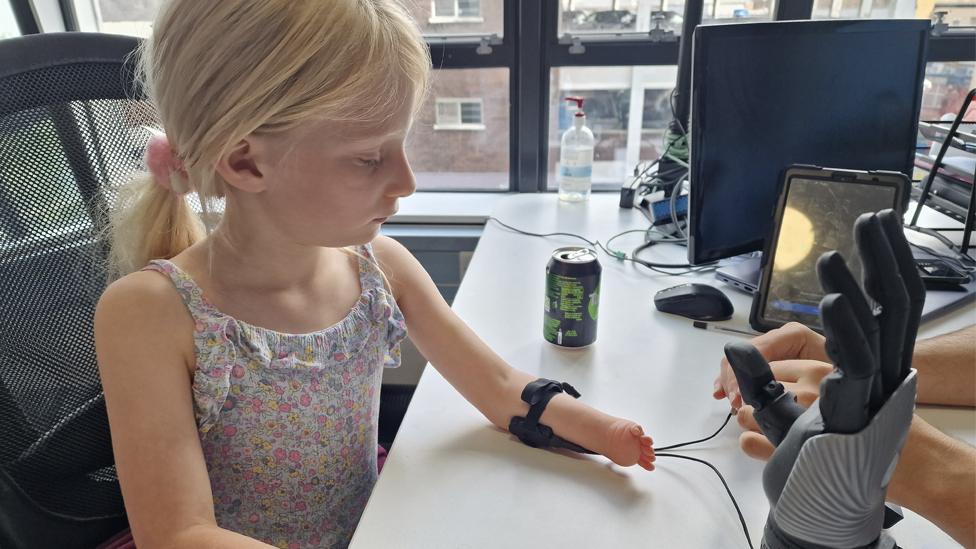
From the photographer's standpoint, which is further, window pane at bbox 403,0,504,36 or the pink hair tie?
window pane at bbox 403,0,504,36

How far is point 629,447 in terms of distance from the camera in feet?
2.14

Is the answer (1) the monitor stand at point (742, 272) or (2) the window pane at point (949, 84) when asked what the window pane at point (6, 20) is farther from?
(2) the window pane at point (949, 84)

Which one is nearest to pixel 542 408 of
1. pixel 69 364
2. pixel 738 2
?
pixel 69 364

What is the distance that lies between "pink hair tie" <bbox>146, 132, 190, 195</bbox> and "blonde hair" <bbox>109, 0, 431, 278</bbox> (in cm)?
2

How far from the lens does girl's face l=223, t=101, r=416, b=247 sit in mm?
651

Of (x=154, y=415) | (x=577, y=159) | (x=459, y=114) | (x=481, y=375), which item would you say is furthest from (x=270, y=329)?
(x=459, y=114)

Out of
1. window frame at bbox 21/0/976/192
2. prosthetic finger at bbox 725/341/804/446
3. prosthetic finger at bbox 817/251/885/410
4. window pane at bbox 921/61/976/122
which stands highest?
window frame at bbox 21/0/976/192

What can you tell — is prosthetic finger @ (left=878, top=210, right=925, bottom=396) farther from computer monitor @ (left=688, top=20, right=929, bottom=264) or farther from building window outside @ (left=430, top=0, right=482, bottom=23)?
building window outside @ (left=430, top=0, right=482, bottom=23)

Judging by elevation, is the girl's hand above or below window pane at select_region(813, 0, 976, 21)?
below

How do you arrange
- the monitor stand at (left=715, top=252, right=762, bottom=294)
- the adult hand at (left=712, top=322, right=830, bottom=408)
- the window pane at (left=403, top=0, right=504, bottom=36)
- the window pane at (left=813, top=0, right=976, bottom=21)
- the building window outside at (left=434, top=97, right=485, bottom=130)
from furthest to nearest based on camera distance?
the building window outside at (left=434, top=97, right=485, bottom=130)
the window pane at (left=403, top=0, right=504, bottom=36)
the window pane at (left=813, top=0, right=976, bottom=21)
the monitor stand at (left=715, top=252, right=762, bottom=294)
the adult hand at (left=712, top=322, right=830, bottom=408)

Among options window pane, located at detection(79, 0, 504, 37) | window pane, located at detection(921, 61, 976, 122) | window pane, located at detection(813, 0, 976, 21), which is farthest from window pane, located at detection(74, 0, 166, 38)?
window pane, located at detection(921, 61, 976, 122)

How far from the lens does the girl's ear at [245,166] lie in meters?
0.65

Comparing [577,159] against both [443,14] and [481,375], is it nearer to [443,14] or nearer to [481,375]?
[443,14]

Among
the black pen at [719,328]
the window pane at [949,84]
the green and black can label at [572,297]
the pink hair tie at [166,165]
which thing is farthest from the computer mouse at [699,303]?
the window pane at [949,84]
